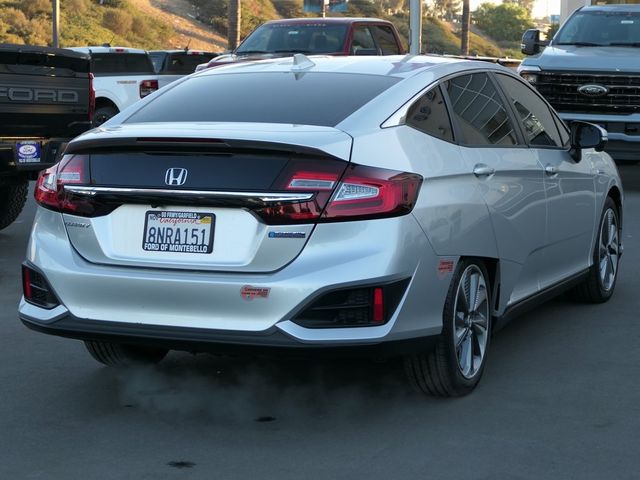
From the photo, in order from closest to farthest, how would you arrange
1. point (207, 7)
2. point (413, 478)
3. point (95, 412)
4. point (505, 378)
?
point (413, 478) → point (95, 412) → point (505, 378) → point (207, 7)

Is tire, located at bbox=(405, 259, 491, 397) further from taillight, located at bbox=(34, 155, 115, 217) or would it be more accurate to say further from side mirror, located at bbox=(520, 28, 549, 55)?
side mirror, located at bbox=(520, 28, 549, 55)

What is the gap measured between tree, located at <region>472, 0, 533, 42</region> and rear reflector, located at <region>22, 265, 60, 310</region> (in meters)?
101

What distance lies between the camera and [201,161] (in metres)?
5.44

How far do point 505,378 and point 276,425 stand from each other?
145cm

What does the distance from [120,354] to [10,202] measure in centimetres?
557

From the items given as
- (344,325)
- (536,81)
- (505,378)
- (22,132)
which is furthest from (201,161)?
(536,81)

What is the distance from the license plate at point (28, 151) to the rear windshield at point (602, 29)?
8.27 m

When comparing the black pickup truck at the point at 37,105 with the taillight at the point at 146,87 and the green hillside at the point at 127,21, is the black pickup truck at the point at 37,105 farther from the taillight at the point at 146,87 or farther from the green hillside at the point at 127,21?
the green hillside at the point at 127,21

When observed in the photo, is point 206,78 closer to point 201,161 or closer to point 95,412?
point 201,161

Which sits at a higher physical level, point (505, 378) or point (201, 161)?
point (201, 161)

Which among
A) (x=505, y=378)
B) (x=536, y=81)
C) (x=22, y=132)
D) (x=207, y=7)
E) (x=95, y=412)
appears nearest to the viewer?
(x=95, y=412)

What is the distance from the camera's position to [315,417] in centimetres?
572

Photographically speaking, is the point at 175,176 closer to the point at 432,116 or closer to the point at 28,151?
the point at 432,116

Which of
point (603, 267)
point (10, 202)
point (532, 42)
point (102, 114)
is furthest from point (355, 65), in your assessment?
point (102, 114)
